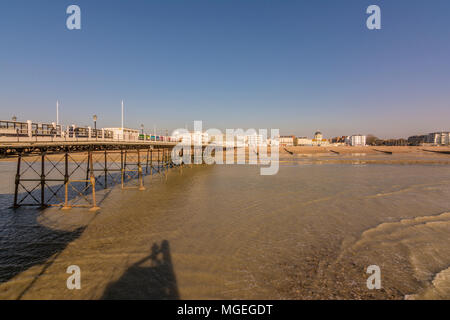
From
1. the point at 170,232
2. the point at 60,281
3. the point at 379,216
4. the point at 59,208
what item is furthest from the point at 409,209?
the point at 59,208

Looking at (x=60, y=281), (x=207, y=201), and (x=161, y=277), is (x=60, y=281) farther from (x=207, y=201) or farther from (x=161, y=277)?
(x=207, y=201)

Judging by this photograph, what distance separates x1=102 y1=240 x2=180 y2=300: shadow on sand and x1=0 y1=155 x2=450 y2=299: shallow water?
0.04 m

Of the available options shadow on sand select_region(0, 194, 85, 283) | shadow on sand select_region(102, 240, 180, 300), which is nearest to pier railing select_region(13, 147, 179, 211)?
shadow on sand select_region(0, 194, 85, 283)

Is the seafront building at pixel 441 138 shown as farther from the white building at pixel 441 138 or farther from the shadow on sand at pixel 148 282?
the shadow on sand at pixel 148 282

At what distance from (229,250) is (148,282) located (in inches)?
144

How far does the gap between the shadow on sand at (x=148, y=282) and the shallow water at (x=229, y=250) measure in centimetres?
4

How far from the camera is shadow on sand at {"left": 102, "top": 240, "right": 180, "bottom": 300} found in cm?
660

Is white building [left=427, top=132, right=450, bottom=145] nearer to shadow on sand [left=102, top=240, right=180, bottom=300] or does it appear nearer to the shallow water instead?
the shallow water

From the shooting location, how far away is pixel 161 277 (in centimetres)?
746

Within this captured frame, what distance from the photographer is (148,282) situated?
23.7ft

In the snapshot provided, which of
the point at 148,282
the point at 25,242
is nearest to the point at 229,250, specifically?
the point at 148,282

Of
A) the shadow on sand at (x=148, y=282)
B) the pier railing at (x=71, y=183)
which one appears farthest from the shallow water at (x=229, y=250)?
the pier railing at (x=71, y=183)

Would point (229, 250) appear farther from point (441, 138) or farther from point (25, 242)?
point (441, 138)

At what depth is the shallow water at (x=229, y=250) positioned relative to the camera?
274 inches
